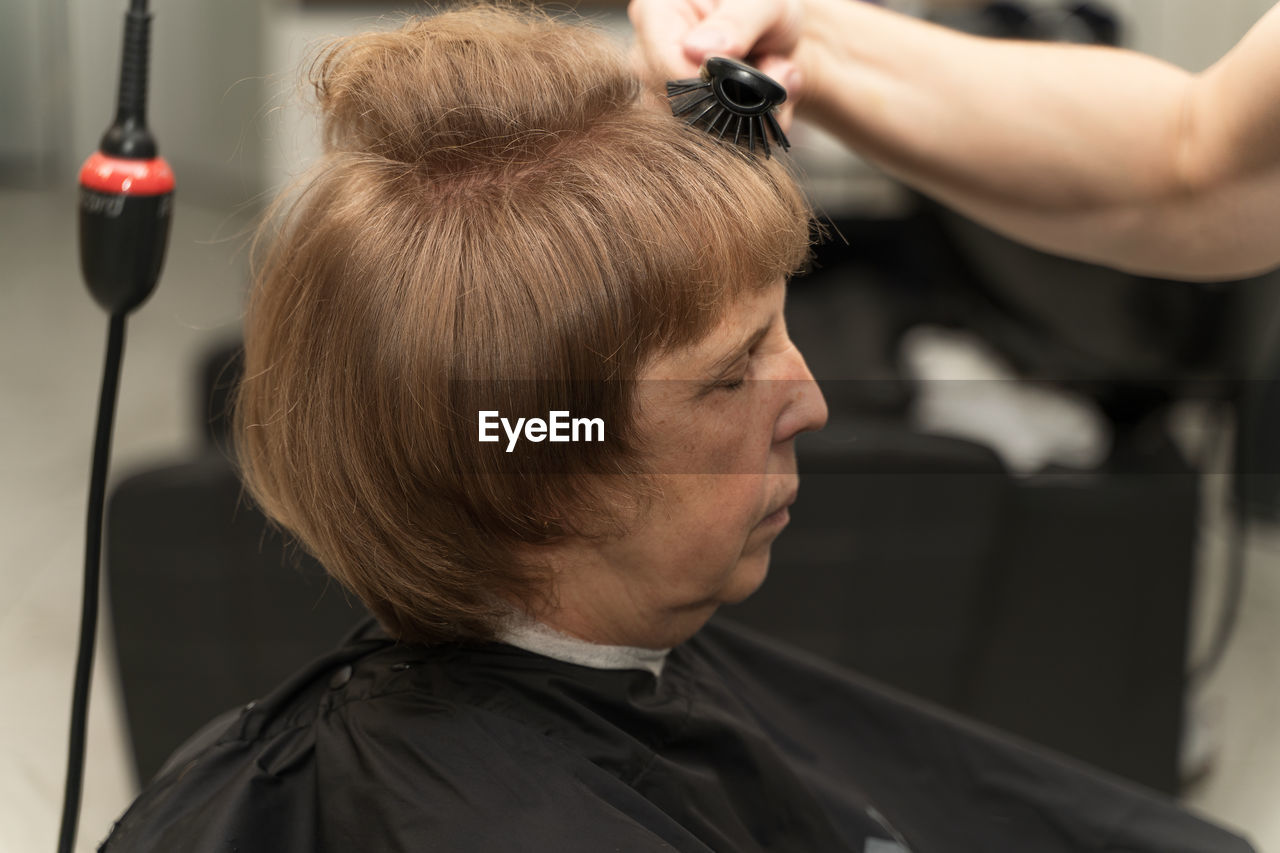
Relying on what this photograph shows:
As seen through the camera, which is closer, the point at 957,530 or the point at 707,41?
the point at 707,41

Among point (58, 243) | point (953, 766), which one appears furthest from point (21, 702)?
point (58, 243)

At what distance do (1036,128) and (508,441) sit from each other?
67cm

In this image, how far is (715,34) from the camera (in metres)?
0.91

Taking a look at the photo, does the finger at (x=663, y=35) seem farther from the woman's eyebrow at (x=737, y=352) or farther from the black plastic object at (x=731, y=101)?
the woman's eyebrow at (x=737, y=352)

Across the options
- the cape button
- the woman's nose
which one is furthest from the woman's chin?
the cape button

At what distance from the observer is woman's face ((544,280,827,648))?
31.3 inches

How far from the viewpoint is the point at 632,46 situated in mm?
984

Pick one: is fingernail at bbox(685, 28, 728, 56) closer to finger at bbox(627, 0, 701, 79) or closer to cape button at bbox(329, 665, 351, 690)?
finger at bbox(627, 0, 701, 79)

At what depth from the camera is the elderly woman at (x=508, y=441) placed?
748 mm

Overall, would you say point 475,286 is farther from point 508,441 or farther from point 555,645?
point 555,645

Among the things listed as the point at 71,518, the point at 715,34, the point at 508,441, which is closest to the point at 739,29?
the point at 715,34

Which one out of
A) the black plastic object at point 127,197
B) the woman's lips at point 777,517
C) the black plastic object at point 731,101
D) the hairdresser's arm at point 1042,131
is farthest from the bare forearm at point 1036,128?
the black plastic object at point 127,197

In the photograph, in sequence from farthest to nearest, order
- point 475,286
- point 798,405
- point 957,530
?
1. point 957,530
2. point 798,405
3. point 475,286

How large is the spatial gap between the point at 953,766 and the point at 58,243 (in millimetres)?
4850
